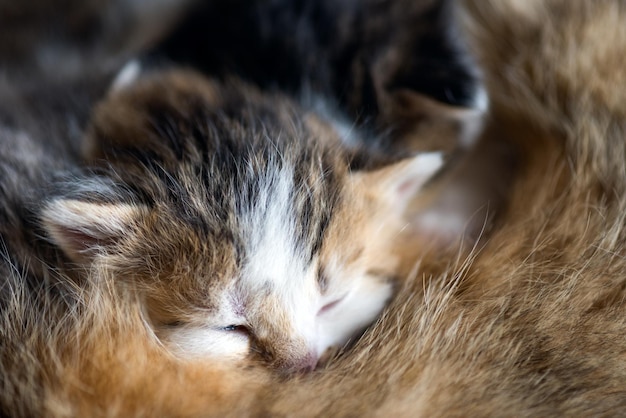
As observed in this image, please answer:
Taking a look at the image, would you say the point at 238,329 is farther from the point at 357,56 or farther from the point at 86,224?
the point at 357,56

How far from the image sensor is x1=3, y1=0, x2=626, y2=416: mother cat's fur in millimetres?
729

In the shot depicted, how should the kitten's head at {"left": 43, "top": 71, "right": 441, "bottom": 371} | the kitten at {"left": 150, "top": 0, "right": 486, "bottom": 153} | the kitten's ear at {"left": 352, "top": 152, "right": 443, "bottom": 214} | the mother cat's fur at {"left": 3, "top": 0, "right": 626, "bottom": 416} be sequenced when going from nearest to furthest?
the mother cat's fur at {"left": 3, "top": 0, "right": 626, "bottom": 416} → the kitten's head at {"left": 43, "top": 71, "right": 441, "bottom": 371} → the kitten's ear at {"left": 352, "top": 152, "right": 443, "bottom": 214} → the kitten at {"left": 150, "top": 0, "right": 486, "bottom": 153}

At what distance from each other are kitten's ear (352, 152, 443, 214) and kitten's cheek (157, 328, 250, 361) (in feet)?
0.97

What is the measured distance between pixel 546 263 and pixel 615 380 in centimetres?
17

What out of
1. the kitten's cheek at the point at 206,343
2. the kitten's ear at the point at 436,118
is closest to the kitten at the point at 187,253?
the kitten's cheek at the point at 206,343

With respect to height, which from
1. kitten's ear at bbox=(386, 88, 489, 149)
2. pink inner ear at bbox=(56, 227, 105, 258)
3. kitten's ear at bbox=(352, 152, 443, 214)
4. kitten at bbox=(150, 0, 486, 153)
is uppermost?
kitten at bbox=(150, 0, 486, 153)

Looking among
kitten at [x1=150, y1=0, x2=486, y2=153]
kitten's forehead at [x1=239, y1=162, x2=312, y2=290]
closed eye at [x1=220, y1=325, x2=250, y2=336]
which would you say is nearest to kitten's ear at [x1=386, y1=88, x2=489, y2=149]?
kitten at [x1=150, y1=0, x2=486, y2=153]

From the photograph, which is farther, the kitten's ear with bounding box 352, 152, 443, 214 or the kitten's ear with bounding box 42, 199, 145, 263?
the kitten's ear with bounding box 352, 152, 443, 214

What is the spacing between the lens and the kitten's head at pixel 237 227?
847 mm

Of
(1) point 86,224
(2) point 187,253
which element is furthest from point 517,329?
(1) point 86,224

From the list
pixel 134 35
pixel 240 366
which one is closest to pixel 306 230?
pixel 240 366

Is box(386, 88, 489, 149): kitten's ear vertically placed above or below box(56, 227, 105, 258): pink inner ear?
above

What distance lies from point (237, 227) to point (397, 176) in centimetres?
28

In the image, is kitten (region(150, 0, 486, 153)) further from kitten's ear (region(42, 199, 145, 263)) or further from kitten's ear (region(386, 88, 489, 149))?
kitten's ear (region(42, 199, 145, 263))
